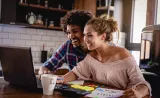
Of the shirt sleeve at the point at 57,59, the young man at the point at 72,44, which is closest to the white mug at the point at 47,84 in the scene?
the young man at the point at 72,44

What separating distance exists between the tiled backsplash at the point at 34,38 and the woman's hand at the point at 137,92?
7.32 ft

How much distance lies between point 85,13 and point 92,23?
19.1 inches

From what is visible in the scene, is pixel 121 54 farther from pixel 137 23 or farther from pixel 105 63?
pixel 137 23

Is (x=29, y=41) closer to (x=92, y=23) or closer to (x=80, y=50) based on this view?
(x=80, y=50)

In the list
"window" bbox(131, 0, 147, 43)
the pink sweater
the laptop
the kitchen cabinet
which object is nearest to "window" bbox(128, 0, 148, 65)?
"window" bbox(131, 0, 147, 43)

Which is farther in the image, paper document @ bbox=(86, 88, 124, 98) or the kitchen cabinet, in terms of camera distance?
the kitchen cabinet

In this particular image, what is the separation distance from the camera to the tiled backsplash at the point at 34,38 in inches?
134

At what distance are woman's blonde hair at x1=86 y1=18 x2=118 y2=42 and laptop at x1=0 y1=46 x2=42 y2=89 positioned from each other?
1.94ft

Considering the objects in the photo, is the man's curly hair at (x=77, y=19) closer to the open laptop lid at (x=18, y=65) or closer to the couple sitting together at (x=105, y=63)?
the couple sitting together at (x=105, y=63)

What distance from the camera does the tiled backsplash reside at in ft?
11.1

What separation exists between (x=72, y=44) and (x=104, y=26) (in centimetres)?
55

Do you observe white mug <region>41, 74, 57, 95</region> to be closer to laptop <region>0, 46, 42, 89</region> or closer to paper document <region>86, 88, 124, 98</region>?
laptop <region>0, 46, 42, 89</region>

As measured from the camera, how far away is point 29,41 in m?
3.61

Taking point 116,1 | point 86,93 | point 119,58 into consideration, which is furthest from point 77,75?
point 116,1
